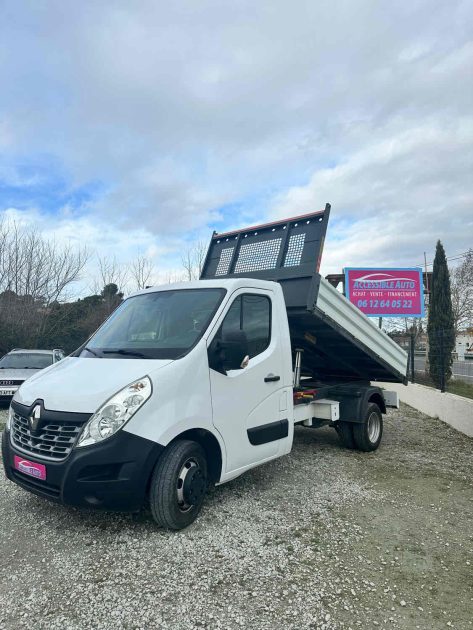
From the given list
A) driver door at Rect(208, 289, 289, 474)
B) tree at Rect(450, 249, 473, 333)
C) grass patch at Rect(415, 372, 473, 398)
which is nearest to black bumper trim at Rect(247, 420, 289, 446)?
driver door at Rect(208, 289, 289, 474)

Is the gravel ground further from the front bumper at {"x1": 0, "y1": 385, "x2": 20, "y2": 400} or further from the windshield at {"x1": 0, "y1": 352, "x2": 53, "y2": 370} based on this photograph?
the windshield at {"x1": 0, "y1": 352, "x2": 53, "y2": 370}

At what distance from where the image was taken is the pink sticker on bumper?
135 inches

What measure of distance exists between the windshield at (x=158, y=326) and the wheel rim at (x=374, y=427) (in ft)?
12.0

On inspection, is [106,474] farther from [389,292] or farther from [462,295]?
[462,295]

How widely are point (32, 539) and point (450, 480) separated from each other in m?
4.60

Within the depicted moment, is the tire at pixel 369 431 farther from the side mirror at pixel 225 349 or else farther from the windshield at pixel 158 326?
the windshield at pixel 158 326

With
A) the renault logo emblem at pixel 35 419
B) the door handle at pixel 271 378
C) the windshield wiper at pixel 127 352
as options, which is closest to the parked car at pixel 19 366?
the windshield wiper at pixel 127 352

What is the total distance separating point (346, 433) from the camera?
6.61 m

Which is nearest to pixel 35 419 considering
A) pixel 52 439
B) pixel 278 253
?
pixel 52 439

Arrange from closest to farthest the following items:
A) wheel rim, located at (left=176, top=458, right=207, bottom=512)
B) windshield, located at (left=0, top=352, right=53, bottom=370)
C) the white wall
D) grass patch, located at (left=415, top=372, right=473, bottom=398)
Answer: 1. wheel rim, located at (left=176, top=458, right=207, bottom=512)
2. the white wall
3. grass patch, located at (left=415, top=372, right=473, bottom=398)
4. windshield, located at (left=0, top=352, right=53, bottom=370)

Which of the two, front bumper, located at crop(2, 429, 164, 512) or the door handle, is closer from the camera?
front bumper, located at crop(2, 429, 164, 512)

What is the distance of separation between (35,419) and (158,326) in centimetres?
138

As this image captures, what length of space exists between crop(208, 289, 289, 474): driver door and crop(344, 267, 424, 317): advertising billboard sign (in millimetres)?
17364

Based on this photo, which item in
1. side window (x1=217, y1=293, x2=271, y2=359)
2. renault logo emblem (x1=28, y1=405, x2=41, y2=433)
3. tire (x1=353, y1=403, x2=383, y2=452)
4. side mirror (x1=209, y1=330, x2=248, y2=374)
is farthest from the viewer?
tire (x1=353, y1=403, x2=383, y2=452)
